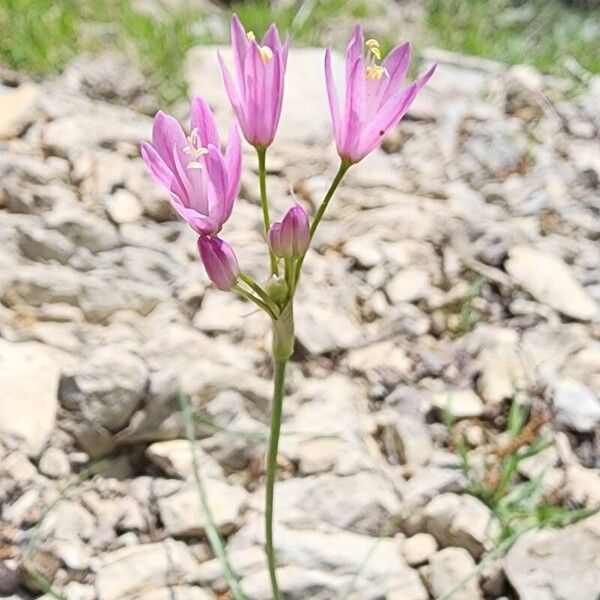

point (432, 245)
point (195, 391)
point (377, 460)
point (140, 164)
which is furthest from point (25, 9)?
point (377, 460)

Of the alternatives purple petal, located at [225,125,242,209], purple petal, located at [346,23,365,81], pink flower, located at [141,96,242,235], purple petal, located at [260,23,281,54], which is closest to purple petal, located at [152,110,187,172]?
pink flower, located at [141,96,242,235]

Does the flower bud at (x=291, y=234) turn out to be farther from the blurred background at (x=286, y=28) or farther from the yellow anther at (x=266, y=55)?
the blurred background at (x=286, y=28)

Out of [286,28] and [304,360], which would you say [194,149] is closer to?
[304,360]

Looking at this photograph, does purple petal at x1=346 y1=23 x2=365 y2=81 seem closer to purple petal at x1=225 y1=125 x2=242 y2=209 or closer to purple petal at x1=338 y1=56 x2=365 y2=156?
purple petal at x1=338 y1=56 x2=365 y2=156

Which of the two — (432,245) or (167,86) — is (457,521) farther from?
(167,86)

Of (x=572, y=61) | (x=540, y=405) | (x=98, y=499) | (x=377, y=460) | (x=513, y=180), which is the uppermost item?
(x=572, y=61)

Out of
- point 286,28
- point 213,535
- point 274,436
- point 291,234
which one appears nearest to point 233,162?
point 291,234
